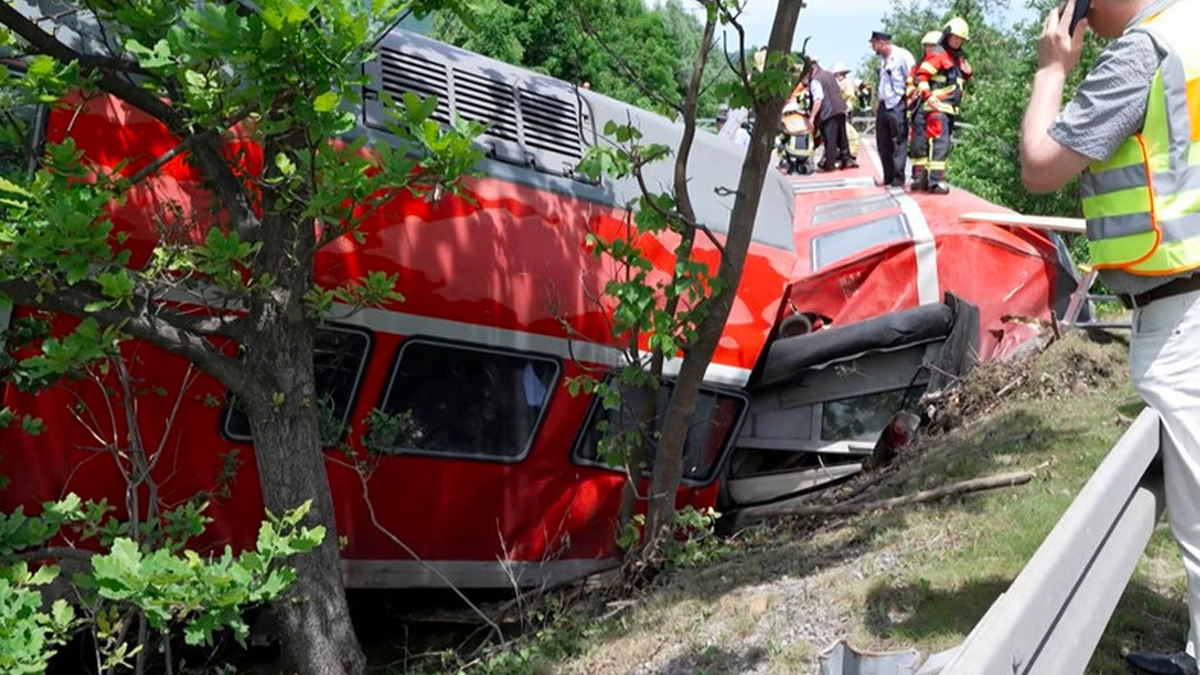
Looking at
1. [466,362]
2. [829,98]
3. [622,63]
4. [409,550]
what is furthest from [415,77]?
[829,98]

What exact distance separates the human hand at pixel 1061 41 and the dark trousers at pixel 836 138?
995cm

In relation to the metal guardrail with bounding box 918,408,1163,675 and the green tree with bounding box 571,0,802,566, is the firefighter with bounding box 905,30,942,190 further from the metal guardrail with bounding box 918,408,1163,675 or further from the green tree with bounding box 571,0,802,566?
the metal guardrail with bounding box 918,408,1163,675

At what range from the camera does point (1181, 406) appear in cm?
302

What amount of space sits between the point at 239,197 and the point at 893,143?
7623 millimetres

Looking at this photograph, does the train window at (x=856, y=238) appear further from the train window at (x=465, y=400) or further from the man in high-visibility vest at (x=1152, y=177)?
the man in high-visibility vest at (x=1152, y=177)

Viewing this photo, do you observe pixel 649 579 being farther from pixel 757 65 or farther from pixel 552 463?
pixel 757 65

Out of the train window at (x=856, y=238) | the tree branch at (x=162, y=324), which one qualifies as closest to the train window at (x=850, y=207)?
the train window at (x=856, y=238)

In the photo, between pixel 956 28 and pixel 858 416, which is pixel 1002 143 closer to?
pixel 956 28

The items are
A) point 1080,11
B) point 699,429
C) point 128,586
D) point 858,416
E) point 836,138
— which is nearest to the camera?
point 1080,11

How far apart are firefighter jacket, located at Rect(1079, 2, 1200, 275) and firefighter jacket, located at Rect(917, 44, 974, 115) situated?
8.30 m

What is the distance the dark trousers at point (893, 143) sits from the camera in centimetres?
1112

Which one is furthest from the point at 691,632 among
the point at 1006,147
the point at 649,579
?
the point at 1006,147

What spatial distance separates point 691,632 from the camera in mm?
5148

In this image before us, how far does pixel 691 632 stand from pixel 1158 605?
1.93 metres
